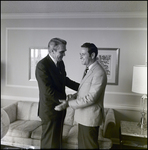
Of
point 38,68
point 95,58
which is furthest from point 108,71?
point 38,68

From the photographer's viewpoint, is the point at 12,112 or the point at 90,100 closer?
the point at 90,100

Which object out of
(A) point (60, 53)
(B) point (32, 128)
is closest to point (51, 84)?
(A) point (60, 53)

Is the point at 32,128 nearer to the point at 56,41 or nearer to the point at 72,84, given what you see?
the point at 72,84

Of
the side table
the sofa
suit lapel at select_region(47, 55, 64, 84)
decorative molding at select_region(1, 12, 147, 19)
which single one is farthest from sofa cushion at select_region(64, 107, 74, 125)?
decorative molding at select_region(1, 12, 147, 19)

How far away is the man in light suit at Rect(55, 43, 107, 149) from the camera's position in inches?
25.2

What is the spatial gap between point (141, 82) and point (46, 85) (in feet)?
1.31

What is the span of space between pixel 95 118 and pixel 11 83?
417 mm

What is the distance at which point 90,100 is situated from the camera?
64cm

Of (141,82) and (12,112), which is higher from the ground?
(141,82)

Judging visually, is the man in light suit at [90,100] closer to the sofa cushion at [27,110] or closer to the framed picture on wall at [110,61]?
the framed picture on wall at [110,61]

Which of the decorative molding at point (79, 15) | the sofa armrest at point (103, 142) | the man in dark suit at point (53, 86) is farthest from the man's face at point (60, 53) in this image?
the sofa armrest at point (103, 142)

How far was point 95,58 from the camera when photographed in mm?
664

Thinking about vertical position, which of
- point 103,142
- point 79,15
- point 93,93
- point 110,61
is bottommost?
point 103,142

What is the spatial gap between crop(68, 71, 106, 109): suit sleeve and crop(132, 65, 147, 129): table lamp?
0.14m
